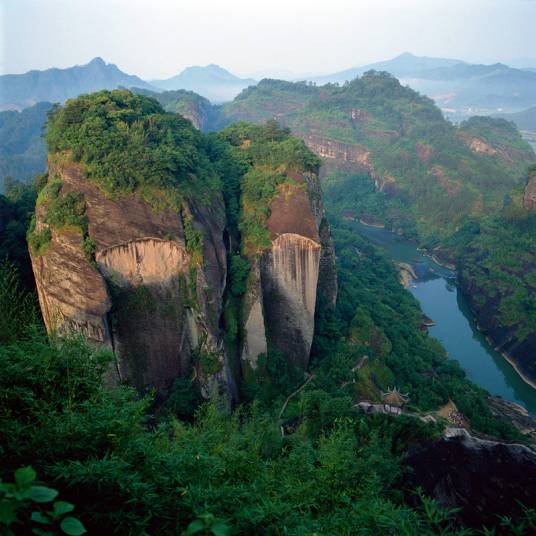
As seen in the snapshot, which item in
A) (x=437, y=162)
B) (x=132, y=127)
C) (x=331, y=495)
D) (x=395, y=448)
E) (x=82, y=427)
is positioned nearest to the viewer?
(x=82, y=427)

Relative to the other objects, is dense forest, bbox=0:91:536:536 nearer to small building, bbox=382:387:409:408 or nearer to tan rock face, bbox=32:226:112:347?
small building, bbox=382:387:409:408

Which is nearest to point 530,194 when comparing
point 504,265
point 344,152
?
point 504,265

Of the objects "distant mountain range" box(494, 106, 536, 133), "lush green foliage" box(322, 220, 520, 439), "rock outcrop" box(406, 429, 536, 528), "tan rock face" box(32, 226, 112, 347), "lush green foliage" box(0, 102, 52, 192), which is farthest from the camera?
"distant mountain range" box(494, 106, 536, 133)

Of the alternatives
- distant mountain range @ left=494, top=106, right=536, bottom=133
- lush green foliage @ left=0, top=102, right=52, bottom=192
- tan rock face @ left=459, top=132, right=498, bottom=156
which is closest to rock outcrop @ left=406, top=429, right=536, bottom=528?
lush green foliage @ left=0, top=102, right=52, bottom=192

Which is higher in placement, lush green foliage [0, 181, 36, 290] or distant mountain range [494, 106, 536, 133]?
lush green foliage [0, 181, 36, 290]

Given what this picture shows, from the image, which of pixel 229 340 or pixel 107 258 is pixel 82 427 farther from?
pixel 229 340

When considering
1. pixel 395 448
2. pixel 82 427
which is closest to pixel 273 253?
pixel 395 448

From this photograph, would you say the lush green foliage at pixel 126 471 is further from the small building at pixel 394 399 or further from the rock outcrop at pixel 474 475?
the small building at pixel 394 399
